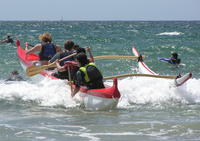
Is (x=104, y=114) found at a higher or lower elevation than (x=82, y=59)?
lower

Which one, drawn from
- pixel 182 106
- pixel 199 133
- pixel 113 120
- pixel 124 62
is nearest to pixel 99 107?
pixel 113 120

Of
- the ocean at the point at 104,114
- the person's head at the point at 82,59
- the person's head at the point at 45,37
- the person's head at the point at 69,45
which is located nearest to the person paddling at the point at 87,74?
the person's head at the point at 82,59

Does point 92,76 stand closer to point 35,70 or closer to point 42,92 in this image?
point 42,92

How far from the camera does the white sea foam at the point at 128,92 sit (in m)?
10.5

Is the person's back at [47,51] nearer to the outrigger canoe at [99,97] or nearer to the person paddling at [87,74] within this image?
the outrigger canoe at [99,97]

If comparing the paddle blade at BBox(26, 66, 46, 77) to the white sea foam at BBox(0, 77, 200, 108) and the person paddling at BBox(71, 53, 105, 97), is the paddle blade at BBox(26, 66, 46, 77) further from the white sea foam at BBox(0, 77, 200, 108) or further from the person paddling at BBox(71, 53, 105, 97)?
the person paddling at BBox(71, 53, 105, 97)

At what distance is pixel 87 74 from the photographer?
946 centimetres

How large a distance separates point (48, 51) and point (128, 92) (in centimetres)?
218

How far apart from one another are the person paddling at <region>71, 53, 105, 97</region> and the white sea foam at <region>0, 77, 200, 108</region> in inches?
27.5

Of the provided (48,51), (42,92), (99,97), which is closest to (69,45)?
(48,51)

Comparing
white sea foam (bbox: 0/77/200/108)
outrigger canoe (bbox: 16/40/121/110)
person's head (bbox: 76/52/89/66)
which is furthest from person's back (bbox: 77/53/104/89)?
white sea foam (bbox: 0/77/200/108)

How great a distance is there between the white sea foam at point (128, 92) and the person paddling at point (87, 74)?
27.5 inches

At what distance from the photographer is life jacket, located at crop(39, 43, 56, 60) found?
459 inches

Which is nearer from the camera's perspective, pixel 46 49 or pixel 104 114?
pixel 104 114
